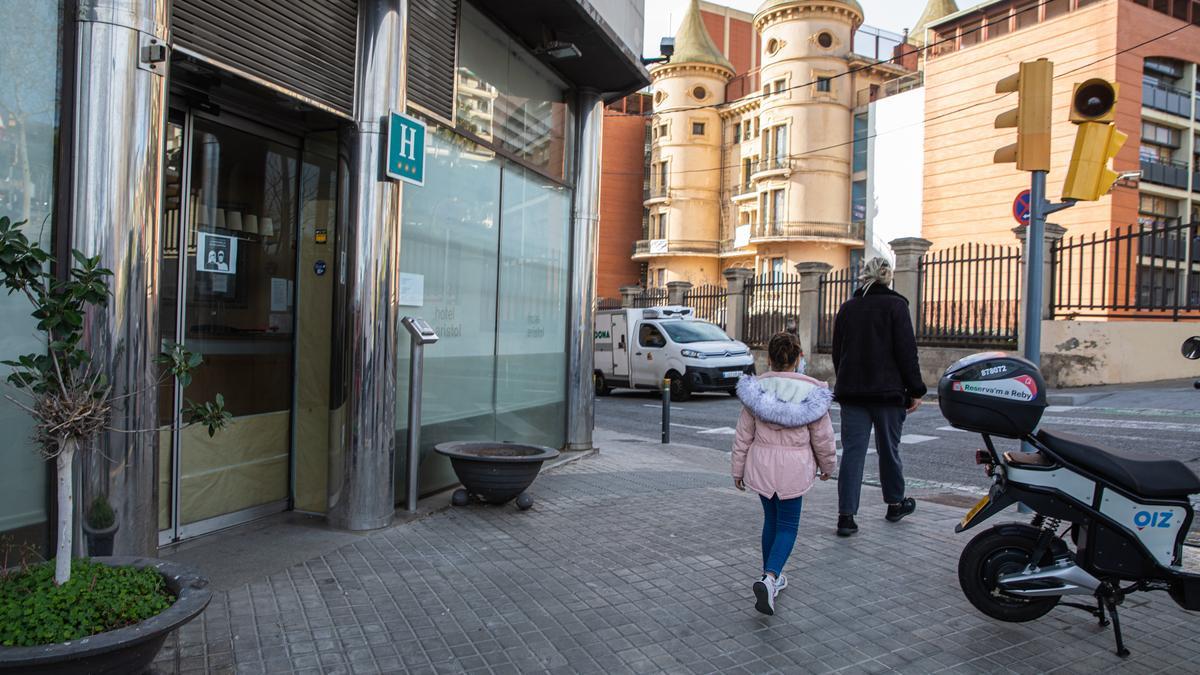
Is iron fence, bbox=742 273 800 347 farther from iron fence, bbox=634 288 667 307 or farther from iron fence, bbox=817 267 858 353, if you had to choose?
iron fence, bbox=634 288 667 307

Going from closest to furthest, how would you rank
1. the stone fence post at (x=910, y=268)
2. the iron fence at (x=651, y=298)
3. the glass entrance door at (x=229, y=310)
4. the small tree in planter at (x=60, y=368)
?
the small tree in planter at (x=60, y=368) → the glass entrance door at (x=229, y=310) → the stone fence post at (x=910, y=268) → the iron fence at (x=651, y=298)

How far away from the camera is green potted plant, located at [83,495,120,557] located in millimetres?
3594

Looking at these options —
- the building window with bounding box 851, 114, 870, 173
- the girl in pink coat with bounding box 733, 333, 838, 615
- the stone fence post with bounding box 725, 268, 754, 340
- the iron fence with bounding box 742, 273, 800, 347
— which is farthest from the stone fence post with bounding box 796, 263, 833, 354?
the building window with bounding box 851, 114, 870, 173

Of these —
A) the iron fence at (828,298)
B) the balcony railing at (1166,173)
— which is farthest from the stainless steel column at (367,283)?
the balcony railing at (1166,173)

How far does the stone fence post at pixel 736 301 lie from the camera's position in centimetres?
2538

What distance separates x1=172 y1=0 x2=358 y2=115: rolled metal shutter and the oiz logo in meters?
4.91

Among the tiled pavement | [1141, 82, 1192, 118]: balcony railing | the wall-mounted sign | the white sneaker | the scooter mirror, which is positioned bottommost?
the tiled pavement

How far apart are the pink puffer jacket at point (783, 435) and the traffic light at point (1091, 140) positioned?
3.57 m

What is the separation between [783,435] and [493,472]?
2436mm

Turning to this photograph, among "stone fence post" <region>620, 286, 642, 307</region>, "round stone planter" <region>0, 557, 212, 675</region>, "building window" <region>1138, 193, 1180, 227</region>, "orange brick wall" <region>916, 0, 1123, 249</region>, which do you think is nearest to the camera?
"round stone planter" <region>0, 557, 212, 675</region>

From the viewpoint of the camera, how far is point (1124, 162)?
120 feet

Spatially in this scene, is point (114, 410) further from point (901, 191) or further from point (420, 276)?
point (901, 191)

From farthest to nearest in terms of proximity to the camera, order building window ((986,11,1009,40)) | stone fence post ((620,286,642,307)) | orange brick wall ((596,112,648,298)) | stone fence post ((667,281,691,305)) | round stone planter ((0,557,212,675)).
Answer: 1. orange brick wall ((596,112,648,298))
2. building window ((986,11,1009,40))
3. stone fence post ((620,286,642,307))
4. stone fence post ((667,281,691,305))
5. round stone planter ((0,557,212,675))

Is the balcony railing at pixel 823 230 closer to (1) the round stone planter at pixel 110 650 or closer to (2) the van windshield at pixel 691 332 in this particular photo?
(2) the van windshield at pixel 691 332
